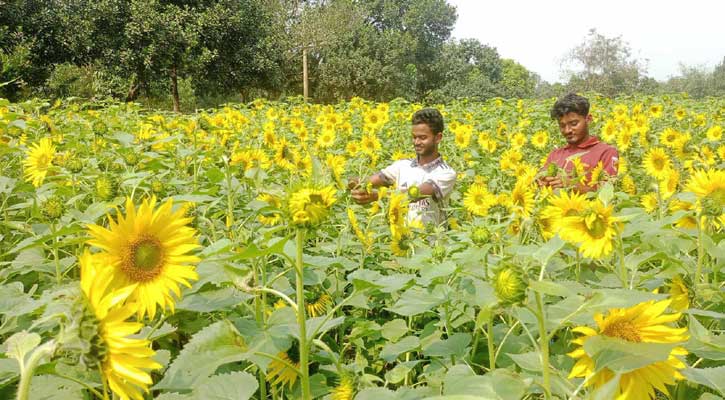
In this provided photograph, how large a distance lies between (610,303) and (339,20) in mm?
25588

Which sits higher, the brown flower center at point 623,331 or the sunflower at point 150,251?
the sunflower at point 150,251

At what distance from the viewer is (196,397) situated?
2.79 feet

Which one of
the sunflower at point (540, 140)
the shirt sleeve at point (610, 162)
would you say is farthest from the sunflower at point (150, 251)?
the sunflower at point (540, 140)

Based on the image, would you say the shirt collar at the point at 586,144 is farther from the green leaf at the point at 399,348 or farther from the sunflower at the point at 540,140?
the green leaf at the point at 399,348

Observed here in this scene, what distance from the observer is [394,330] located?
4.68 feet

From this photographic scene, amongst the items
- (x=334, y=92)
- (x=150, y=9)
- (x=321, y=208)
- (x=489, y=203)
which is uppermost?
(x=150, y=9)

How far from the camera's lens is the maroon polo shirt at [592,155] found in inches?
126

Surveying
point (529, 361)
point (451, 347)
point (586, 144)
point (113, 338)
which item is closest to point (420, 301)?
point (451, 347)

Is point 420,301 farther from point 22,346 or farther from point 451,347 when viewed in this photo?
point 22,346

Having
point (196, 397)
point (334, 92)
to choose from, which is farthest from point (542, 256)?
point (334, 92)

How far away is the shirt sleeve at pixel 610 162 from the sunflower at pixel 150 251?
2.77 m

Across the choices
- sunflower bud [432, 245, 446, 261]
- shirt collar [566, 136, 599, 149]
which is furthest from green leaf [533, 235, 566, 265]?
shirt collar [566, 136, 599, 149]

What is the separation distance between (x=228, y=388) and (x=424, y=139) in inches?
90.7

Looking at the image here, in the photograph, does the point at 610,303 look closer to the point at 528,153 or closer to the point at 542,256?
the point at 542,256
